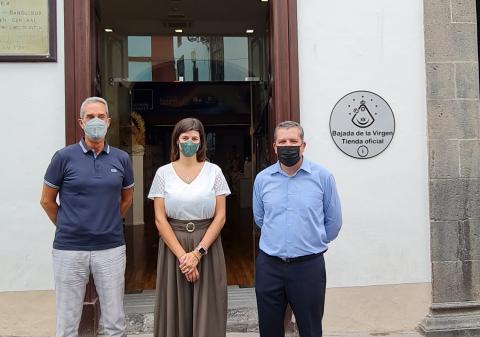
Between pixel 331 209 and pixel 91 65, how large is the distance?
2.55 metres

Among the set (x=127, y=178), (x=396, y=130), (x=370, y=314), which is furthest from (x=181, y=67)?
(x=370, y=314)

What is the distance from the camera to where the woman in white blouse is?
2.99m

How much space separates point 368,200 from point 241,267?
259cm

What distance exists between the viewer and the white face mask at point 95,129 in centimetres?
306

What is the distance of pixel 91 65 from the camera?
4344 millimetres

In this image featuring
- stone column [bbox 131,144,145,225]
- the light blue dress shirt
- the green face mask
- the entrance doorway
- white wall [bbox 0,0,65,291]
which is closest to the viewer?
the light blue dress shirt

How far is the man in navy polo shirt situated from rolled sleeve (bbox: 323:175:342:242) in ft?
4.28

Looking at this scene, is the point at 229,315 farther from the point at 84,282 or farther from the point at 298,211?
the point at 298,211

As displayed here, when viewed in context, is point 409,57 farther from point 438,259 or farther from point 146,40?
point 146,40

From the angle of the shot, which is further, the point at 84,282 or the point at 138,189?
the point at 138,189

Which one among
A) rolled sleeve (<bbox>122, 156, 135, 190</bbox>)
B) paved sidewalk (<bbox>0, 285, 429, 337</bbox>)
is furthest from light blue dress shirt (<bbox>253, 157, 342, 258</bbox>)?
paved sidewalk (<bbox>0, 285, 429, 337</bbox>)

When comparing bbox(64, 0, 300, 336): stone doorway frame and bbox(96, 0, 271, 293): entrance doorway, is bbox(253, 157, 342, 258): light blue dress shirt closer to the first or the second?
bbox(64, 0, 300, 336): stone doorway frame

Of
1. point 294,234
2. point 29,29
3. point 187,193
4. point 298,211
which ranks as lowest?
point 294,234

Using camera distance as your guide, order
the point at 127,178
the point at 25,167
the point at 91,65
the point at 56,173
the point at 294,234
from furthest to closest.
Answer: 1. the point at 91,65
2. the point at 25,167
3. the point at 127,178
4. the point at 56,173
5. the point at 294,234
